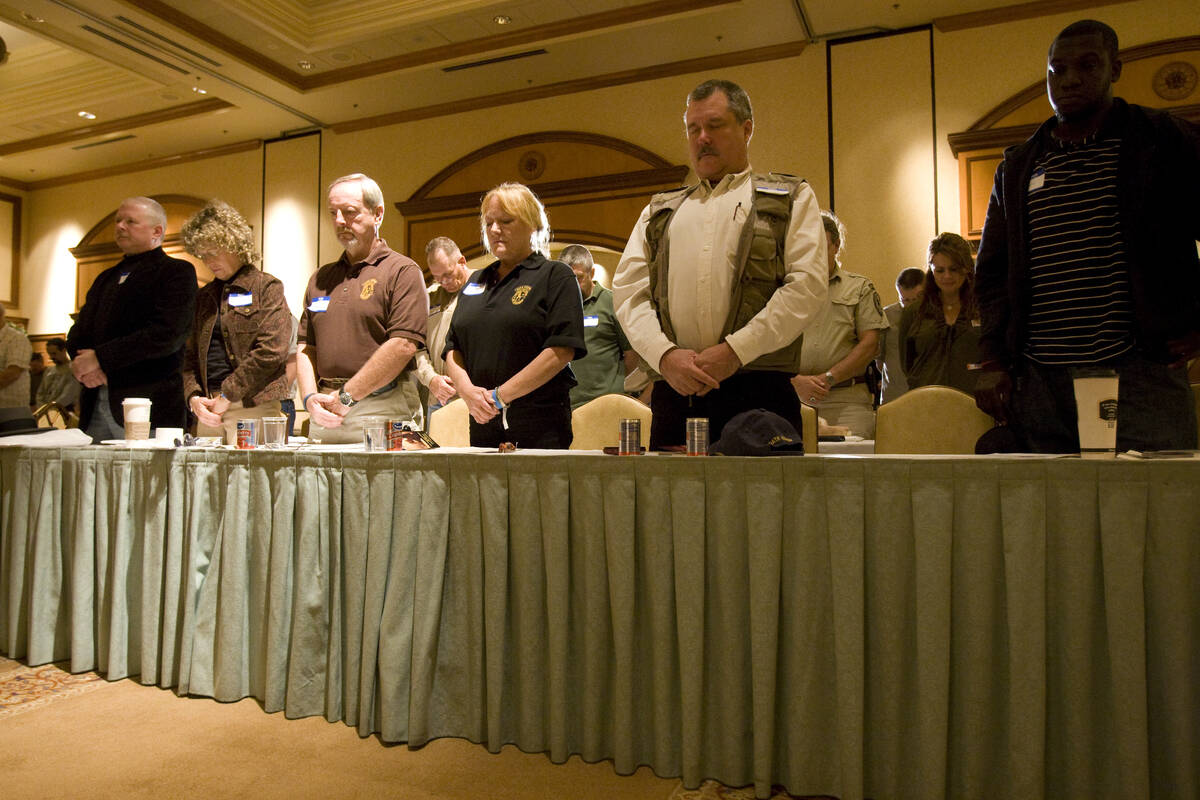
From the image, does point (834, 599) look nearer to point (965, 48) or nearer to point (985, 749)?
point (985, 749)

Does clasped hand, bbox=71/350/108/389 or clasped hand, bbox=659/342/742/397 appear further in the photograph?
clasped hand, bbox=71/350/108/389

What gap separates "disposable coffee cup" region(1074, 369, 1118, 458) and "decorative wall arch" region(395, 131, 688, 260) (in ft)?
15.6

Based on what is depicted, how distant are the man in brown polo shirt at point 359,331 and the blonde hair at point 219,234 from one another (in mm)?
428

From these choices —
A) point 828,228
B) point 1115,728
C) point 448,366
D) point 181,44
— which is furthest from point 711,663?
point 181,44

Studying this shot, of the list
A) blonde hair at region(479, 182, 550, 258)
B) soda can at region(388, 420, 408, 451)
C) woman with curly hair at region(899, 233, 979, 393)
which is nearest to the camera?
soda can at region(388, 420, 408, 451)

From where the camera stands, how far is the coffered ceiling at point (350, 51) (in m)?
5.11

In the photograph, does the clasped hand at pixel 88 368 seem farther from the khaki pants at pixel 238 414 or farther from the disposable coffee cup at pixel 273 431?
the disposable coffee cup at pixel 273 431

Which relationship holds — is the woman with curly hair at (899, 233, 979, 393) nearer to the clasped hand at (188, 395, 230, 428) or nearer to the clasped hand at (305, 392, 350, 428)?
the clasped hand at (305, 392, 350, 428)

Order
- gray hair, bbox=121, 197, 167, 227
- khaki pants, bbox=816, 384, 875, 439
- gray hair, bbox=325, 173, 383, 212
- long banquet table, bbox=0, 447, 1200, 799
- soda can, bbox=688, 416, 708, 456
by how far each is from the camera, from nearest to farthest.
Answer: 1. long banquet table, bbox=0, 447, 1200, 799
2. soda can, bbox=688, 416, 708, 456
3. gray hair, bbox=325, 173, 383, 212
4. gray hair, bbox=121, 197, 167, 227
5. khaki pants, bbox=816, 384, 875, 439

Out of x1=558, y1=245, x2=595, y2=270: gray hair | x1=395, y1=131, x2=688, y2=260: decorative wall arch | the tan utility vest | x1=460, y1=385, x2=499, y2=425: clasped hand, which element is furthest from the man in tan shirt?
x1=395, y1=131, x2=688, y2=260: decorative wall arch

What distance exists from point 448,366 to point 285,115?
5.65 m

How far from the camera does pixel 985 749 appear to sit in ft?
4.09

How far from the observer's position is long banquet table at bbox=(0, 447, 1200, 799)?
1.20m

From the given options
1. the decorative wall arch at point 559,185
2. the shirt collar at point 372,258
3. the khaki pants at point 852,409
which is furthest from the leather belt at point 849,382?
the decorative wall arch at point 559,185
